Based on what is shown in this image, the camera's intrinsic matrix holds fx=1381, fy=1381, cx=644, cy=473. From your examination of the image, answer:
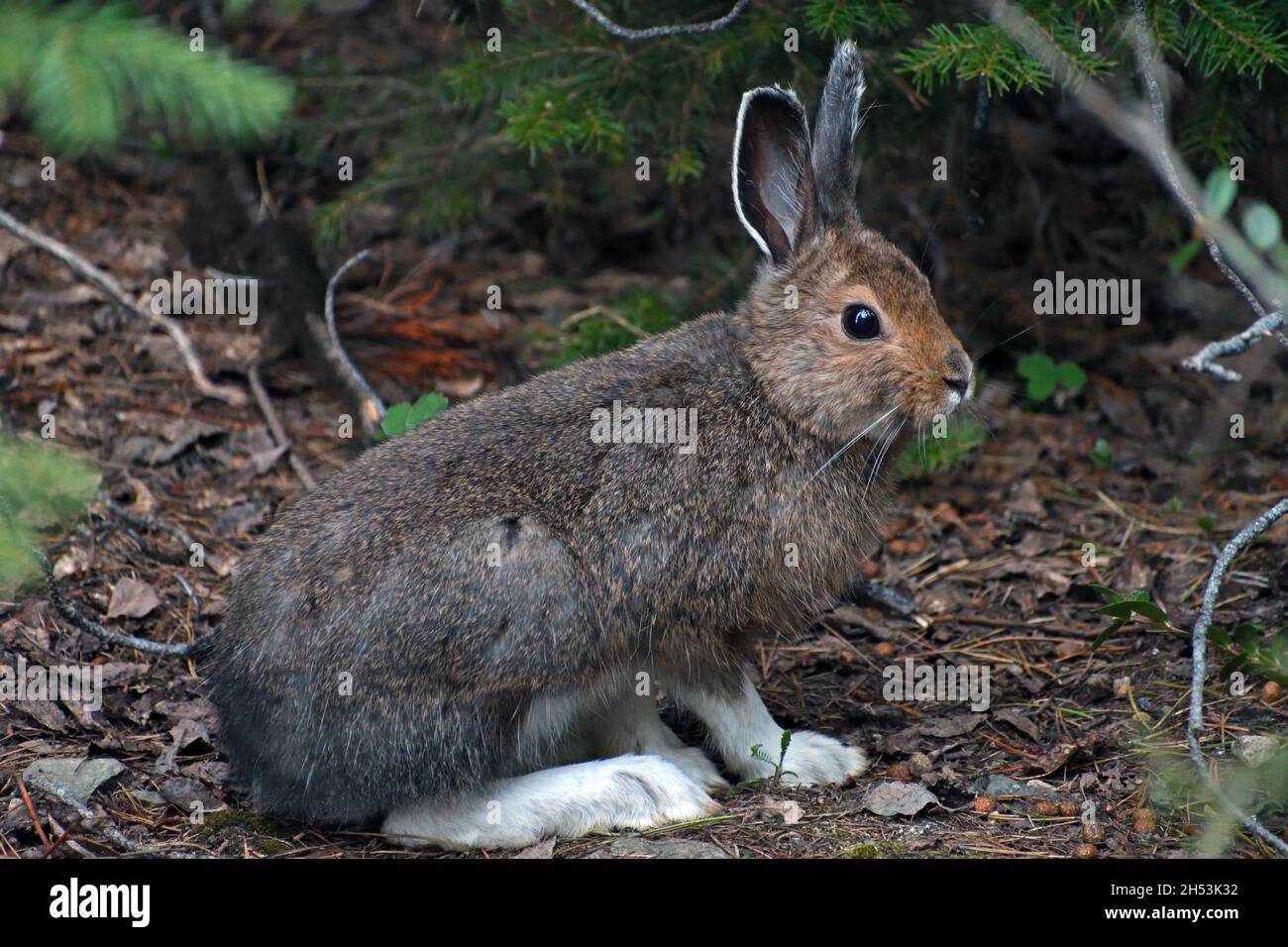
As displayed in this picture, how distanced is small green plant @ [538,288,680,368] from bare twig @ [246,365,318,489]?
1477mm

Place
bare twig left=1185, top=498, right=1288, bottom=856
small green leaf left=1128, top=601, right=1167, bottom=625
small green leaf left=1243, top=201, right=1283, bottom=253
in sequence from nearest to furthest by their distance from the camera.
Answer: small green leaf left=1243, top=201, right=1283, bottom=253, bare twig left=1185, top=498, right=1288, bottom=856, small green leaf left=1128, top=601, right=1167, bottom=625

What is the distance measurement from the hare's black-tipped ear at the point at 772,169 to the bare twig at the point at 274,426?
285 centimetres

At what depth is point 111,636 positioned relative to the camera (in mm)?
5789

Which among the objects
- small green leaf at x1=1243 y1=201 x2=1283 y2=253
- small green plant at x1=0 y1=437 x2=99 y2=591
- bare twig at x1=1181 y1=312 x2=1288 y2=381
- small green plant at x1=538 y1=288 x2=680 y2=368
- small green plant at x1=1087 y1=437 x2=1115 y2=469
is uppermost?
small green plant at x1=538 y1=288 x2=680 y2=368

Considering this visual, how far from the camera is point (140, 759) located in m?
5.38

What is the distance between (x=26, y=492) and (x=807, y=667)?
13.5 feet

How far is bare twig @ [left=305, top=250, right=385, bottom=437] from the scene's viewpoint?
7.26m

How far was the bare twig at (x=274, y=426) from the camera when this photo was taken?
7.30m

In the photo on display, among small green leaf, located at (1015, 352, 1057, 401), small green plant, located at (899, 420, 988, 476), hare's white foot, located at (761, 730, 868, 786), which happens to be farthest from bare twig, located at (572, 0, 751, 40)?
hare's white foot, located at (761, 730, 868, 786)

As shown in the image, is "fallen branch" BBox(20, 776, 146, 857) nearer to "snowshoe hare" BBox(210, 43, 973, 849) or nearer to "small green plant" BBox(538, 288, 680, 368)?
"snowshoe hare" BBox(210, 43, 973, 849)

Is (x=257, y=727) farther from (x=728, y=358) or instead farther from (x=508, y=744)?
(x=728, y=358)

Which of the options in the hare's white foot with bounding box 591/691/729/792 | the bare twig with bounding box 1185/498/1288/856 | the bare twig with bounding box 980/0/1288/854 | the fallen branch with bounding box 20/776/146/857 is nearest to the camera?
the bare twig with bounding box 980/0/1288/854

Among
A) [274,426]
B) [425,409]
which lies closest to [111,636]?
[425,409]

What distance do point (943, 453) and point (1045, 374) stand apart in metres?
1.09
